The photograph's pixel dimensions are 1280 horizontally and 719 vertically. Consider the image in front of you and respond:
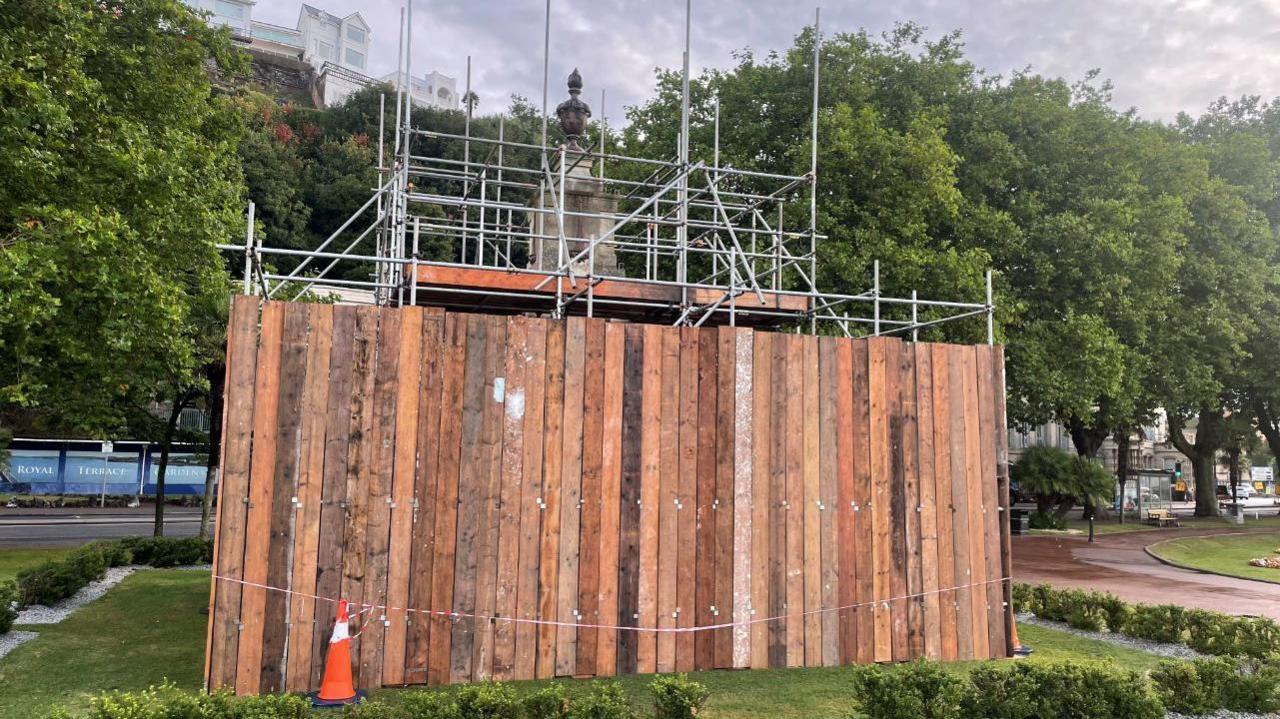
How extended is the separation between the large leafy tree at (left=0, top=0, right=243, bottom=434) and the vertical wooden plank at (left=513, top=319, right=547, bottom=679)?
23.1 feet

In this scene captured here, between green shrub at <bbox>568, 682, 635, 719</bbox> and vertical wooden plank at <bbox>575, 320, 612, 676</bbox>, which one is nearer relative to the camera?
green shrub at <bbox>568, 682, 635, 719</bbox>

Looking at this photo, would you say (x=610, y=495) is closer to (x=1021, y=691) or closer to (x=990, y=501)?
(x=1021, y=691)

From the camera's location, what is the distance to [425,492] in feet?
26.6

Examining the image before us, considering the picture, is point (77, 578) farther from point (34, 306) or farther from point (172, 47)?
point (172, 47)

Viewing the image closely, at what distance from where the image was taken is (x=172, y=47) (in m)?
17.2

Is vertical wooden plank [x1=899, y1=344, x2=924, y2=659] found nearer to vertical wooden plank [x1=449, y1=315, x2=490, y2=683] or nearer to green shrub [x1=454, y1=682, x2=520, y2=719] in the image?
vertical wooden plank [x1=449, y1=315, x2=490, y2=683]

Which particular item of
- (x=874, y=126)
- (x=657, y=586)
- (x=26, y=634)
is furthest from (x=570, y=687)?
(x=874, y=126)

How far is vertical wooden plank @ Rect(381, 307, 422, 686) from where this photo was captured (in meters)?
7.86

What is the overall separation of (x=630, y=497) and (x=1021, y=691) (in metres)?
3.82

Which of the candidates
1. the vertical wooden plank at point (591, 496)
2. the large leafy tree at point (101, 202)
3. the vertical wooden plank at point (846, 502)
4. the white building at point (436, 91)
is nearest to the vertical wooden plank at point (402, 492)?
the vertical wooden plank at point (591, 496)

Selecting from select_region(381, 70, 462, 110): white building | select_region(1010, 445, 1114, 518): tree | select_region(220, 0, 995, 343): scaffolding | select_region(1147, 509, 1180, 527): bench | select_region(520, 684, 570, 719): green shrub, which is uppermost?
select_region(381, 70, 462, 110): white building

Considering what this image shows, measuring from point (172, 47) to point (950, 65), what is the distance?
20631 millimetres

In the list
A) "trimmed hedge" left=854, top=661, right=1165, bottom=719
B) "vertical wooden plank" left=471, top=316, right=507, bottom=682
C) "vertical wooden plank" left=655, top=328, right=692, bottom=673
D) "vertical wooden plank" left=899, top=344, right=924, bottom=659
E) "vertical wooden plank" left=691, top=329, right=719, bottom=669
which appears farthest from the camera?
"vertical wooden plank" left=899, top=344, right=924, bottom=659

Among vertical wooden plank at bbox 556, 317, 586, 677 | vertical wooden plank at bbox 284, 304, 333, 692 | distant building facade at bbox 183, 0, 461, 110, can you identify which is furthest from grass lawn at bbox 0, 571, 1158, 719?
distant building facade at bbox 183, 0, 461, 110
